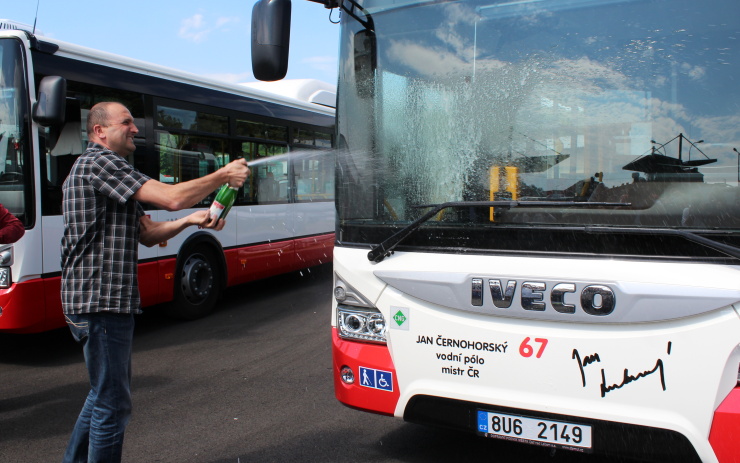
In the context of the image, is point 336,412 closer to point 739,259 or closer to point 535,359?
point 535,359

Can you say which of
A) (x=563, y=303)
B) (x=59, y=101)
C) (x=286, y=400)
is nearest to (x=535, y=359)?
(x=563, y=303)

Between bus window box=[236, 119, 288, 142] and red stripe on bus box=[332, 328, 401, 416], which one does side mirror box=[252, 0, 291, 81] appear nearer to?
red stripe on bus box=[332, 328, 401, 416]

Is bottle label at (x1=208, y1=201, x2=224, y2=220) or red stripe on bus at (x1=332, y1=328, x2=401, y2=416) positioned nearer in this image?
bottle label at (x1=208, y1=201, x2=224, y2=220)

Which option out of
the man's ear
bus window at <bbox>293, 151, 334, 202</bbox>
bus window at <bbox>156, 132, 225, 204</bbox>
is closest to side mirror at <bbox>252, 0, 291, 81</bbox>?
the man's ear

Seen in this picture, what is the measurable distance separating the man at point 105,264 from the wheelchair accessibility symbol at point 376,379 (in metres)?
1.17

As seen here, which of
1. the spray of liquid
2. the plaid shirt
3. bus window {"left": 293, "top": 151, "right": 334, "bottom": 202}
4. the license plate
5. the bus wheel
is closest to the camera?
the license plate

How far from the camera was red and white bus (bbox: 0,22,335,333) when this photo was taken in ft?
19.3

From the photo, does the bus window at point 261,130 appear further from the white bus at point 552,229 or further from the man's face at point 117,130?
the man's face at point 117,130

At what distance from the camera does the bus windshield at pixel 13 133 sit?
5867mm

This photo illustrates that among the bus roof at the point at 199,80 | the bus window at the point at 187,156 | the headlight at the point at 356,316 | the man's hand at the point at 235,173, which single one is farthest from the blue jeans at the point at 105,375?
the bus window at the point at 187,156

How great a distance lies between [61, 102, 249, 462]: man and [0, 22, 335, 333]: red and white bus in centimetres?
326

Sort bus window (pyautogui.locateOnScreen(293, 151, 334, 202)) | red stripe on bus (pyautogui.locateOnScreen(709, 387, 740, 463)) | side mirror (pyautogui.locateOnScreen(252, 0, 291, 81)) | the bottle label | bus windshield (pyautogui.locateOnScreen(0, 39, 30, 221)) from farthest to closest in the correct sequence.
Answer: bus window (pyautogui.locateOnScreen(293, 151, 334, 202)), bus windshield (pyautogui.locateOnScreen(0, 39, 30, 221)), side mirror (pyautogui.locateOnScreen(252, 0, 291, 81)), the bottle label, red stripe on bus (pyautogui.locateOnScreen(709, 387, 740, 463))

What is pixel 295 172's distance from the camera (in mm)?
10289

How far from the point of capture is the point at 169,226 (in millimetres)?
3271
